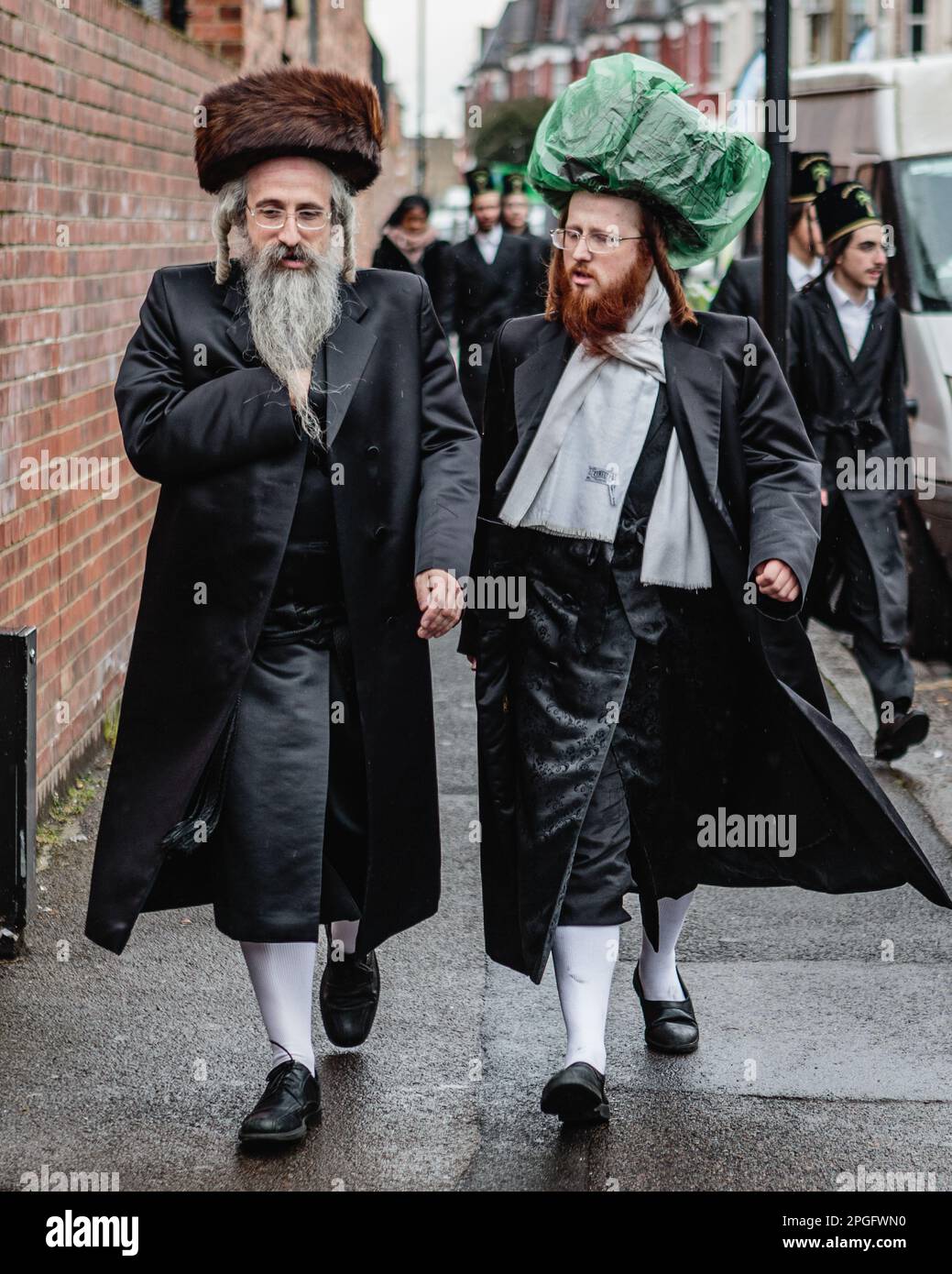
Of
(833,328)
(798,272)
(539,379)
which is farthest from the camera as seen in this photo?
(798,272)

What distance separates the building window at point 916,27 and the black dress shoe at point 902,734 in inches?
1381

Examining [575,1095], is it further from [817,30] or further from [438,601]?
[817,30]

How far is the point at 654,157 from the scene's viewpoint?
3898 mm

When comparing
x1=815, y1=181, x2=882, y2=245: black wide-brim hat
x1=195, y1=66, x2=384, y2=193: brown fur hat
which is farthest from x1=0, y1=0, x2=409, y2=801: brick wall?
x1=815, y1=181, x2=882, y2=245: black wide-brim hat

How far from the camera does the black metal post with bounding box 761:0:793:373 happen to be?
21.1 ft

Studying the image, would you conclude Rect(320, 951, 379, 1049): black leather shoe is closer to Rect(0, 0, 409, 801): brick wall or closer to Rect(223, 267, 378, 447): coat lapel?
Rect(223, 267, 378, 447): coat lapel

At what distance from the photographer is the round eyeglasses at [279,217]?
3.83 m

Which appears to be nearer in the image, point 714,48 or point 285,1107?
point 285,1107

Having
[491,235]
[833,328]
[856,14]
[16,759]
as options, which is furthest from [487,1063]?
[856,14]

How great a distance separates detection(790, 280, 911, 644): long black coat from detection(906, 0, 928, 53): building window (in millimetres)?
34283

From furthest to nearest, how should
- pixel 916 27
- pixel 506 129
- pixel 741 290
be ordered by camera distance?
1. pixel 506 129
2. pixel 916 27
3. pixel 741 290

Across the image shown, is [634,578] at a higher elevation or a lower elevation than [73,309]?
lower

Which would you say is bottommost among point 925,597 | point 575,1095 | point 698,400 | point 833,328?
point 575,1095

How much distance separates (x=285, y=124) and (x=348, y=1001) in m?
1.92
